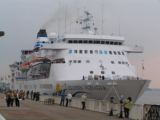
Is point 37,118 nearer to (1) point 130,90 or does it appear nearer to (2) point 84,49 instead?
(1) point 130,90

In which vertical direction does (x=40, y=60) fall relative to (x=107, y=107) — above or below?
above

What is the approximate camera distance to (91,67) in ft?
113

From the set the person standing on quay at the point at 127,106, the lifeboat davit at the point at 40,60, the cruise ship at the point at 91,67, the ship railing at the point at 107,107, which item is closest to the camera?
the ship railing at the point at 107,107

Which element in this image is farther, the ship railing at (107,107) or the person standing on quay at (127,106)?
the person standing on quay at (127,106)

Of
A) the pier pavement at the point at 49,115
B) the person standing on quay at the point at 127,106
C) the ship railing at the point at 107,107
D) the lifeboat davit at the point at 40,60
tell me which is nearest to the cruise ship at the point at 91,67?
the lifeboat davit at the point at 40,60

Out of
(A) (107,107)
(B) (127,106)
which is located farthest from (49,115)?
(B) (127,106)

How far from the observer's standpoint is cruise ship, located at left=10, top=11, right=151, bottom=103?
A: 98.4ft

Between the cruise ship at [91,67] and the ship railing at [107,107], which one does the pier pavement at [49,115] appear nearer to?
the ship railing at [107,107]

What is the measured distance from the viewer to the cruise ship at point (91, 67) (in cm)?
2998

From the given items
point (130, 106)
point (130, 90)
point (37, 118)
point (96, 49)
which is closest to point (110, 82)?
point (130, 90)

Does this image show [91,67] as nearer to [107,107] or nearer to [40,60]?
[40,60]

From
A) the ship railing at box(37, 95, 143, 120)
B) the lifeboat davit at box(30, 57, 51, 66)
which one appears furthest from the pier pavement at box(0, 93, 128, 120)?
the lifeboat davit at box(30, 57, 51, 66)

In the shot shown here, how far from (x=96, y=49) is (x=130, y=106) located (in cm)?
1989

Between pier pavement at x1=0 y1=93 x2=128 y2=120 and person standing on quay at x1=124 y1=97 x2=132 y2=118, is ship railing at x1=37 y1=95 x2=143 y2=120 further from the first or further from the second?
pier pavement at x1=0 y1=93 x2=128 y2=120
